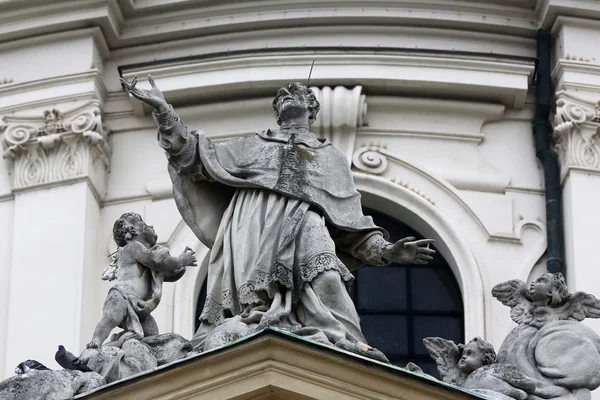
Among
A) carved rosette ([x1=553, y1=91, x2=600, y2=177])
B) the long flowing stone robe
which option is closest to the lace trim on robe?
the long flowing stone robe

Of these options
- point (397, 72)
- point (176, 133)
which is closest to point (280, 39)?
point (397, 72)

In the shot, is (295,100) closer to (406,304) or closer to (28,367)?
(28,367)

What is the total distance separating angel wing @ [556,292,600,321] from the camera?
1930 cm

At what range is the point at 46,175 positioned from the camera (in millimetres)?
27219

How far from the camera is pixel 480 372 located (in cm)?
1884

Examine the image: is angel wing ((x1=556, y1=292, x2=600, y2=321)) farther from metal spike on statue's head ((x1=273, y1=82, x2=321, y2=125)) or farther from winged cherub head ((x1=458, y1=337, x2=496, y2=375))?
metal spike on statue's head ((x1=273, y1=82, x2=321, y2=125))

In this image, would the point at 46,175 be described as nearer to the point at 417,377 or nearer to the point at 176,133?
the point at 176,133

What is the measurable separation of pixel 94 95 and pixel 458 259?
12.7 ft

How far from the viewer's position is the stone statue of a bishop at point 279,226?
740 inches

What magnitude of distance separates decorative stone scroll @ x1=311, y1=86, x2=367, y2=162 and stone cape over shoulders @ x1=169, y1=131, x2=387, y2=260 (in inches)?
302

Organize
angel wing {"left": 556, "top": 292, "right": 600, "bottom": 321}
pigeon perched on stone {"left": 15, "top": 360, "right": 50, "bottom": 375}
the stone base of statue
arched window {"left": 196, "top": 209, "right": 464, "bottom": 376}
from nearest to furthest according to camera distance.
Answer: the stone base of statue
pigeon perched on stone {"left": 15, "top": 360, "right": 50, "bottom": 375}
angel wing {"left": 556, "top": 292, "right": 600, "bottom": 321}
arched window {"left": 196, "top": 209, "right": 464, "bottom": 376}

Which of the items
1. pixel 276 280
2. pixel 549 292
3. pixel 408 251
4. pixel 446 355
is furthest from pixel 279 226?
pixel 549 292

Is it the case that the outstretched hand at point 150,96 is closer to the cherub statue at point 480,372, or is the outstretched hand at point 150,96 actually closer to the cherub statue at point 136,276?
the cherub statue at point 136,276

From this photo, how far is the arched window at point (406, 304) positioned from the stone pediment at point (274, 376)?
847cm
